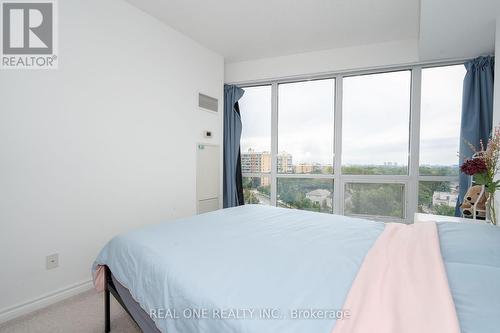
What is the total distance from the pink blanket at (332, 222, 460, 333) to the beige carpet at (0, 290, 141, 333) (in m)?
1.50

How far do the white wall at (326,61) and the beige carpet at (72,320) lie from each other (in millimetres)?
3239

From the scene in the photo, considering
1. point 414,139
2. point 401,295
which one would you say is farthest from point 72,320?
point 414,139

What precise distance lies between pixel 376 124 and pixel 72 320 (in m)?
3.66

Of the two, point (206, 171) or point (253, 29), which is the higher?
point (253, 29)

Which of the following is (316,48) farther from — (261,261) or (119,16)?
(261,261)

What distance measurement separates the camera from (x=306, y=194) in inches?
141

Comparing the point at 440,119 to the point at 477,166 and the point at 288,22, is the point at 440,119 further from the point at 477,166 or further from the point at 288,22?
the point at 288,22

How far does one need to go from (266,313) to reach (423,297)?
479mm

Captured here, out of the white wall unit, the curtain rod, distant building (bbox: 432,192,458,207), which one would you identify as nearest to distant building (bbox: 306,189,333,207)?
Answer: distant building (bbox: 432,192,458,207)

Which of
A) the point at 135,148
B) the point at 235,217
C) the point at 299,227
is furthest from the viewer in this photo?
the point at 135,148

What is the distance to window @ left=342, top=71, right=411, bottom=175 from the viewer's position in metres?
3.09

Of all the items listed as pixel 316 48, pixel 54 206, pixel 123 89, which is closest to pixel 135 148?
pixel 123 89

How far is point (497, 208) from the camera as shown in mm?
1890

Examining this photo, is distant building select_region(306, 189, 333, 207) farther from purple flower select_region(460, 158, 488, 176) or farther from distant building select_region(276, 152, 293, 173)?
purple flower select_region(460, 158, 488, 176)
